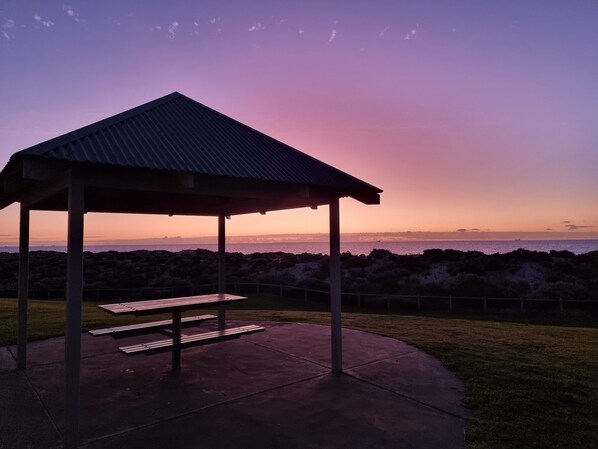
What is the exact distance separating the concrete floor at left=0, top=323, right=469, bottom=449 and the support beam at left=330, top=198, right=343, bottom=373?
11.2 inches

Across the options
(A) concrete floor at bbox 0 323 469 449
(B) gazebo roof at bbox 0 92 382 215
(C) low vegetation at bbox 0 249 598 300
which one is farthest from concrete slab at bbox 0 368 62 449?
(C) low vegetation at bbox 0 249 598 300

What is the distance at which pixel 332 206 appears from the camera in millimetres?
6559

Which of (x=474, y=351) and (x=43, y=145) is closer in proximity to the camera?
(x=43, y=145)

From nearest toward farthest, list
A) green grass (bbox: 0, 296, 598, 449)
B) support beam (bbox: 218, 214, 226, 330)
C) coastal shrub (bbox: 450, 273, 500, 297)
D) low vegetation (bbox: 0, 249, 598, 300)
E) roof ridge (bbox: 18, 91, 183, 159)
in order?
roof ridge (bbox: 18, 91, 183, 159) → green grass (bbox: 0, 296, 598, 449) → support beam (bbox: 218, 214, 226, 330) → coastal shrub (bbox: 450, 273, 500, 297) → low vegetation (bbox: 0, 249, 598, 300)

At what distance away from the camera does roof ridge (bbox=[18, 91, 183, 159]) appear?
3.99 meters

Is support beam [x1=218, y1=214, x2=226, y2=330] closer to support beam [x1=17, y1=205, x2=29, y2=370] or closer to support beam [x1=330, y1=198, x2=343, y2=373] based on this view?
support beam [x1=330, y1=198, x2=343, y2=373]

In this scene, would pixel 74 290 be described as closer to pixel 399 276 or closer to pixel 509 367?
pixel 509 367

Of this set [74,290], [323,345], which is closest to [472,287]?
[323,345]

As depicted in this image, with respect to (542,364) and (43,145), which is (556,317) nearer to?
(542,364)

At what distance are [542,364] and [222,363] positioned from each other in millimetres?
5560

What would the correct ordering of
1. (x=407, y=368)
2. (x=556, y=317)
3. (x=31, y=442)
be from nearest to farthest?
(x=31, y=442) < (x=407, y=368) < (x=556, y=317)

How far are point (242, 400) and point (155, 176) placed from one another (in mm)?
3131

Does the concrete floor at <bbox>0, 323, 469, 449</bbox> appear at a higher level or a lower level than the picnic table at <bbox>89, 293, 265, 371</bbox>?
lower

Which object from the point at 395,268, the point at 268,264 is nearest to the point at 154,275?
the point at 268,264
